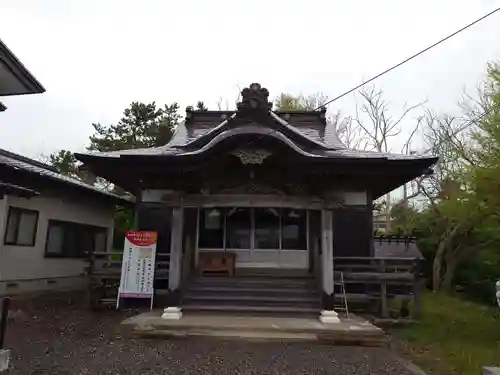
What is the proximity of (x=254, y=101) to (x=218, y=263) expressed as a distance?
4090 millimetres

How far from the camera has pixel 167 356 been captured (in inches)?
233

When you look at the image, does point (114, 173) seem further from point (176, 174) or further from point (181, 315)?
point (181, 315)

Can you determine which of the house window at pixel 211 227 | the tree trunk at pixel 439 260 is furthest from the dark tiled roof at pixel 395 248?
the house window at pixel 211 227

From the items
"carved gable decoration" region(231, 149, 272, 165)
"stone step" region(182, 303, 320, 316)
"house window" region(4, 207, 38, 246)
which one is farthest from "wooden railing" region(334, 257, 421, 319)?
"house window" region(4, 207, 38, 246)

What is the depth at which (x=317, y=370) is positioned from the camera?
539cm

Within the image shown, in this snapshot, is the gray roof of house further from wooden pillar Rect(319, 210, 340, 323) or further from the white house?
wooden pillar Rect(319, 210, 340, 323)

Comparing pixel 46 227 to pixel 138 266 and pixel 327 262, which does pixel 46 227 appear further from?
pixel 327 262

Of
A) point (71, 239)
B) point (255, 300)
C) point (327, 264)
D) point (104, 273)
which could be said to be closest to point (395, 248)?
point (327, 264)

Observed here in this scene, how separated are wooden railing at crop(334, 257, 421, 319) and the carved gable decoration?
9.56 feet

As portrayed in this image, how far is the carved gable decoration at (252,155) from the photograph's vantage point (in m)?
8.57

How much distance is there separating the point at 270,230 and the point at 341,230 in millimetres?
1820

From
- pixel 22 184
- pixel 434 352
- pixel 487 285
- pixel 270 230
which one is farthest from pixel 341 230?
pixel 487 285

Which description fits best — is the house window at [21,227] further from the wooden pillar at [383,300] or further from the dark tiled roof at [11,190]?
the wooden pillar at [383,300]

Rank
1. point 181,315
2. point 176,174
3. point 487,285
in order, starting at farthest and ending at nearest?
1. point 487,285
2. point 176,174
3. point 181,315
